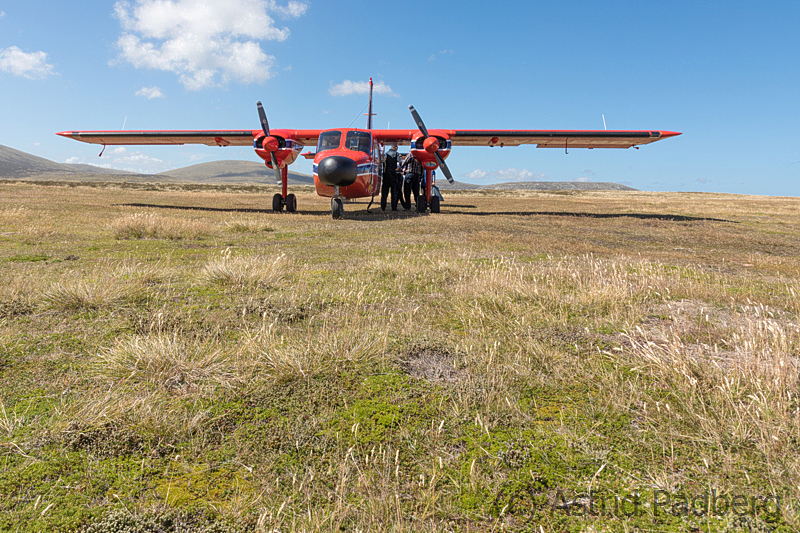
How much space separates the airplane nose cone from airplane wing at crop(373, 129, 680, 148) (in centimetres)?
626

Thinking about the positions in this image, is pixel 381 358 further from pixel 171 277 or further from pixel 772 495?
pixel 171 277

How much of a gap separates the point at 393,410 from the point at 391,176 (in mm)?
21363

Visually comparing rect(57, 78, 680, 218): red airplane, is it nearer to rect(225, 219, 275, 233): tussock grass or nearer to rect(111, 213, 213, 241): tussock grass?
rect(225, 219, 275, 233): tussock grass

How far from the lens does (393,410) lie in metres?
2.75

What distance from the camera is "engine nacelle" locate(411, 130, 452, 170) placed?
20.8 metres

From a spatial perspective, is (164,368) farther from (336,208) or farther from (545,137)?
(545,137)

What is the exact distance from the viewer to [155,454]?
2225mm

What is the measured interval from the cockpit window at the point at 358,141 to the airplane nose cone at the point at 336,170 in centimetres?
158

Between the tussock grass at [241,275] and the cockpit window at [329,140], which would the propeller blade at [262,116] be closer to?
the cockpit window at [329,140]

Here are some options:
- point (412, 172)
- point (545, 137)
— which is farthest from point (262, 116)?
point (545, 137)

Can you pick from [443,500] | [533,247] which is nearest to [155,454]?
[443,500]

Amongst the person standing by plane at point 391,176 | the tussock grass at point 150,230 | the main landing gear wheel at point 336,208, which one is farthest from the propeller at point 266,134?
the tussock grass at point 150,230

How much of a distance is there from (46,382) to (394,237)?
31.9 ft

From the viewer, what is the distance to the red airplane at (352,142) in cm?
1719
